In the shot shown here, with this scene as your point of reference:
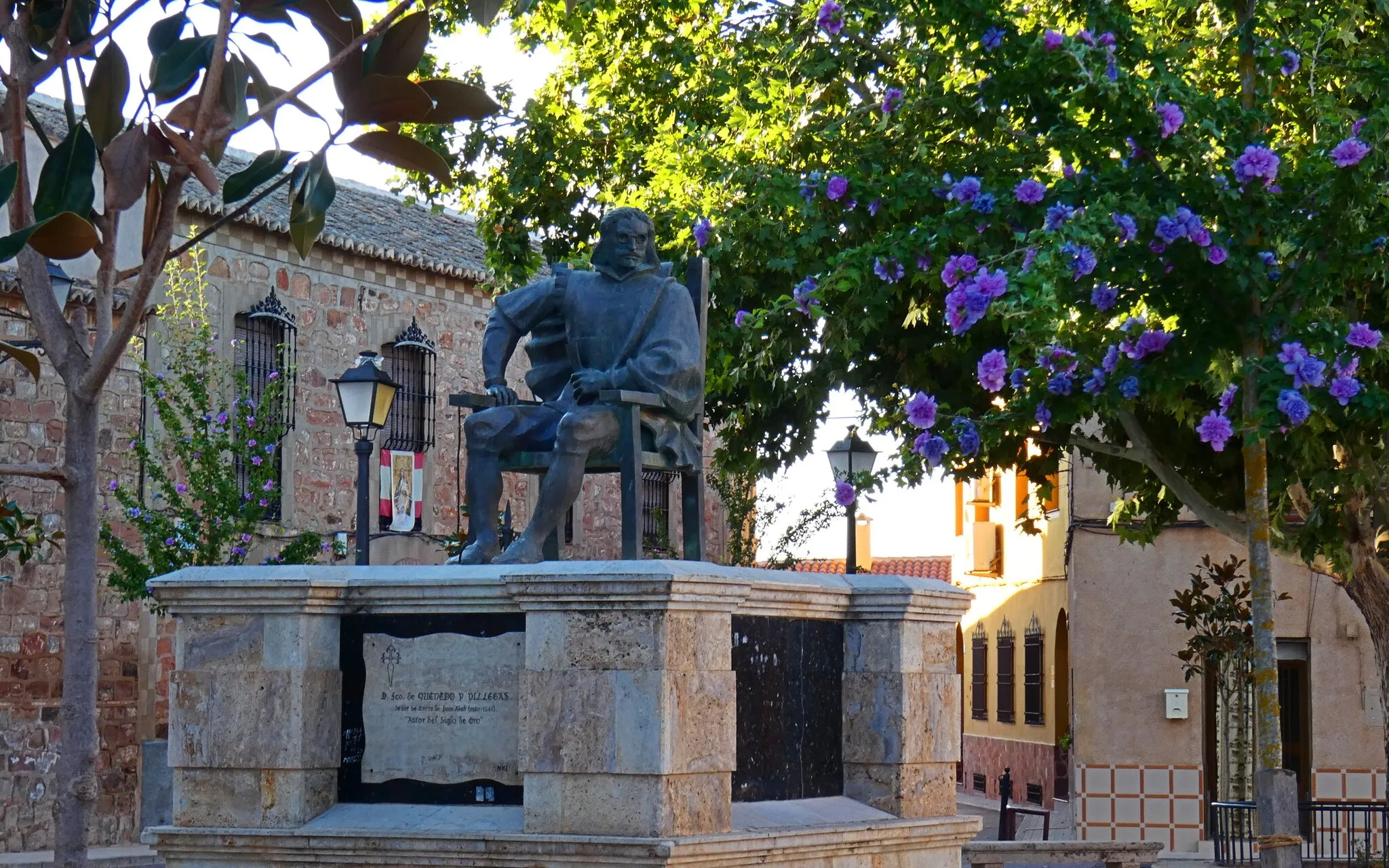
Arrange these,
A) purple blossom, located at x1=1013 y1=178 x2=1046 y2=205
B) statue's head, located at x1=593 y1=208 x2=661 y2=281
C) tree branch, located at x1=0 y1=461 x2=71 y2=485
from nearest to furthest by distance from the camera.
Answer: tree branch, located at x1=0 y1=461 x2=71 y2=485 → statue's head, located at x1=593 y1=208 x2=661 y2=281 → purple blossom, located at x1=1013 y1=178 x2=1046 y2=205

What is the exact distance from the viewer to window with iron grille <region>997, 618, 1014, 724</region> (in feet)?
94.3

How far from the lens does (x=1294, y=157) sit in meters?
12.2

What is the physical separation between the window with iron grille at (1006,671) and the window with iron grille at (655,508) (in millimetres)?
5466

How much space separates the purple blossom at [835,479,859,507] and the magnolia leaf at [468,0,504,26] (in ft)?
20.7

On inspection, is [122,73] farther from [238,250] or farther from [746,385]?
[238,250]

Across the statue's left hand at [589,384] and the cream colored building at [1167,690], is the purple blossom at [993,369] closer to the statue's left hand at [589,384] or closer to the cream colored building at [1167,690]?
the statue's left hand at [589,384]

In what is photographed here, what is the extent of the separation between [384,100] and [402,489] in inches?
668

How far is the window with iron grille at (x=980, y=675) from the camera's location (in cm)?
3058

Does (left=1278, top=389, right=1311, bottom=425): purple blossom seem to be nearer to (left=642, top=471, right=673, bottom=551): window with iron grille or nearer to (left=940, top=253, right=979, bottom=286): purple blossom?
(left=940, top=253, right=979, bottom=286): purple blossom

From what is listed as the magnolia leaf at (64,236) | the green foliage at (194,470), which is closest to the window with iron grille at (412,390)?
the green foliage at (194,470)

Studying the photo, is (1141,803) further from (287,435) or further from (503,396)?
(503,396)

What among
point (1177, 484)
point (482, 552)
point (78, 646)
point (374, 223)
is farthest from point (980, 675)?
point (78, 646)

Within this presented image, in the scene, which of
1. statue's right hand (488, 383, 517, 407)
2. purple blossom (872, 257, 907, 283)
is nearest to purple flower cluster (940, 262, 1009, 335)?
purple blossom (872, 257, 907, 283)

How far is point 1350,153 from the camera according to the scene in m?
9.57
